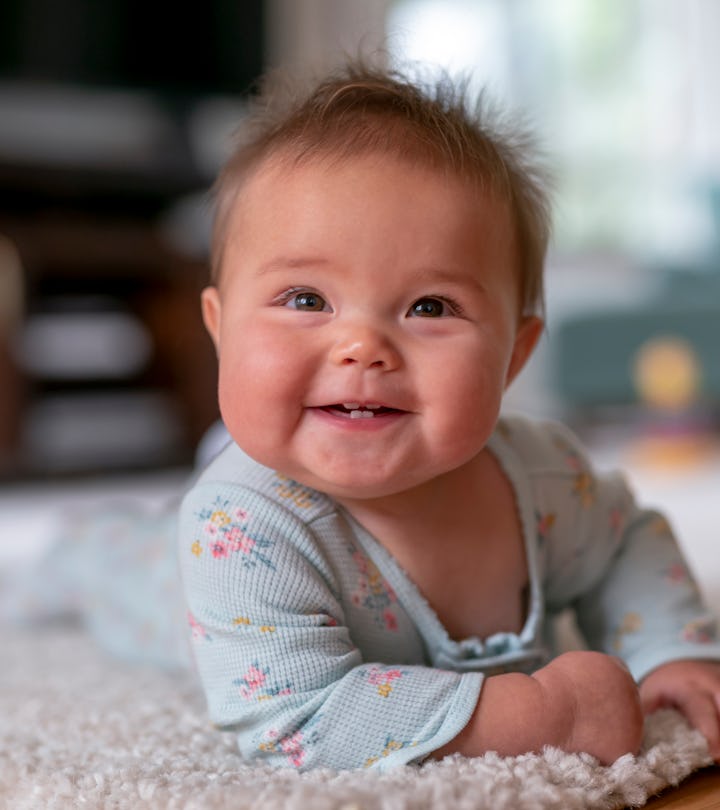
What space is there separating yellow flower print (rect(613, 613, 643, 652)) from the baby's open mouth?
27 cm

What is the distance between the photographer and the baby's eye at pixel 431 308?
2.02 ft

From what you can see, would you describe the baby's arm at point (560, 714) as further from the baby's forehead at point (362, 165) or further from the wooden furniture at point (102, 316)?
the wooden furniture at point (102, 316)

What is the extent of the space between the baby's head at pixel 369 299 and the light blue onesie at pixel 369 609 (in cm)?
4

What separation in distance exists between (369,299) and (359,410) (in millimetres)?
62

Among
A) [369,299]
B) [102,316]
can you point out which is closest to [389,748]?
[369,299]

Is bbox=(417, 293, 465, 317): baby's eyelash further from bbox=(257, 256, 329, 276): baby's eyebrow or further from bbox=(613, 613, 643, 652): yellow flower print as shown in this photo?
bbox=(613, 613, 643, 652): yellow flower print

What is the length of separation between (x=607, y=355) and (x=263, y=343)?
2613mm

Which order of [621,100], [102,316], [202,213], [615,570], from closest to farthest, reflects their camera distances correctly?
[615,570], [202,213], [102,316], [621,100]

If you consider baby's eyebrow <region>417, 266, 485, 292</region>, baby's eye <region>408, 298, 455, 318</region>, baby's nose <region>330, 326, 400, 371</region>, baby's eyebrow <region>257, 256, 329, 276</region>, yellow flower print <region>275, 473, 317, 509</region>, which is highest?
baby's eyebrow <region>257, 256, 329, 276</region>

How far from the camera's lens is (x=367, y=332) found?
0.59m

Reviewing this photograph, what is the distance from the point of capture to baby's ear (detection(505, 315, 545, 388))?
717mm

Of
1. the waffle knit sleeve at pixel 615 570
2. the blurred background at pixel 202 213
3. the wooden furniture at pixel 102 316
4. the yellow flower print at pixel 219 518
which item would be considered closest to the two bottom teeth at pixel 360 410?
the yellow flower print at pixel 219 518

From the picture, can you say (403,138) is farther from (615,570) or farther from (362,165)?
(615,570)

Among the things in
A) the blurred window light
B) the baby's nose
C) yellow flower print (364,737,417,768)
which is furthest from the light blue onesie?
the blurred window light
